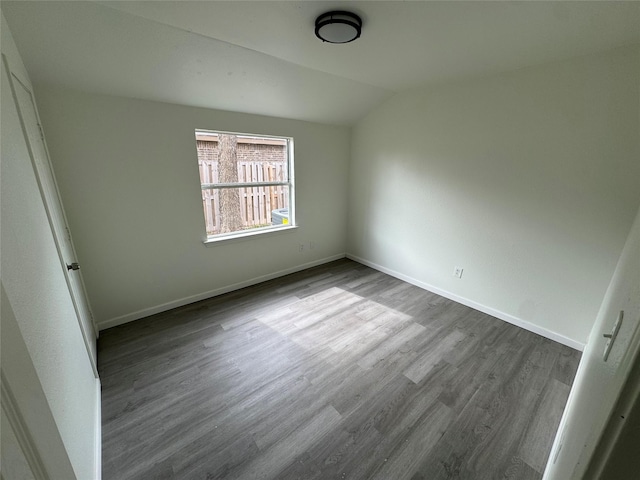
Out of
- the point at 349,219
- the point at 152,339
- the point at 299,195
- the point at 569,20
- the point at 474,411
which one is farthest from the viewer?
the point at 349,219

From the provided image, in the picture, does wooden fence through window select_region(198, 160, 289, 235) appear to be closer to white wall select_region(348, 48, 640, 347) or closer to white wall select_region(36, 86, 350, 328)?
white wall select_region(36, 86, 350, 328)

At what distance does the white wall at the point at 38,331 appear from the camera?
58cm

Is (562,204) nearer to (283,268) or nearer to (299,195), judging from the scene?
(299,195)

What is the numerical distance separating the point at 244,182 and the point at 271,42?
1503 mm

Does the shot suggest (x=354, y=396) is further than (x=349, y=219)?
No

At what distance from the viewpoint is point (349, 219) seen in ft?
13.5

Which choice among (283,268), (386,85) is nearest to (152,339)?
(283,268)

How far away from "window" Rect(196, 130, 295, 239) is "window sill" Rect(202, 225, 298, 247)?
0.03 m

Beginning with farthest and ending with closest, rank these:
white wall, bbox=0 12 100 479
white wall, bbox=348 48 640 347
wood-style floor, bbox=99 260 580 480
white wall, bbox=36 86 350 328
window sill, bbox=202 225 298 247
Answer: window sill, bbox=202 225 298 247 → white wall, bbox=36 86 350 328 → white wall, bbox=348 48 640 347 → wood-style floor, bbox=99 260 580 480 → white wall, bbox=0 12 100 479

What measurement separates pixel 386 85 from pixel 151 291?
127 inches

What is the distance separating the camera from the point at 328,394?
5.76 ft

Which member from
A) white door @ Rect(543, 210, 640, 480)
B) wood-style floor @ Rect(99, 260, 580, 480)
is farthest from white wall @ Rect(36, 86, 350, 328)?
white door @ Rect(543, 210, 640, 480)

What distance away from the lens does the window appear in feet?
9.11

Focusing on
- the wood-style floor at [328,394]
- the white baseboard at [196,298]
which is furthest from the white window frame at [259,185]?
the wood-style floor at [328,394]
